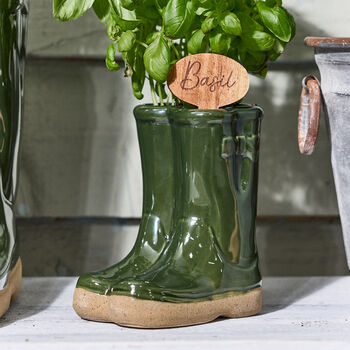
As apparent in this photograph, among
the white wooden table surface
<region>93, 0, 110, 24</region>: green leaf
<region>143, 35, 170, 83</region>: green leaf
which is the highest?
<region>93, 0, 110, 24</region>: green leaf

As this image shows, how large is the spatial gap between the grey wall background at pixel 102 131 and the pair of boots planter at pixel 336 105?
0.21 m

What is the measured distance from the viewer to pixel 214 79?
0.71 m

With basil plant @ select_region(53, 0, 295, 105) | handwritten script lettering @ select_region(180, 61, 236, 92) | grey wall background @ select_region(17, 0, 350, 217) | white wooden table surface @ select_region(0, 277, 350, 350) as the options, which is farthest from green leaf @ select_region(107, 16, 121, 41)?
white wooden table surface @ select_region(0, 277, 350, 350)

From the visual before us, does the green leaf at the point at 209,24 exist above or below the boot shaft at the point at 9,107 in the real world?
above

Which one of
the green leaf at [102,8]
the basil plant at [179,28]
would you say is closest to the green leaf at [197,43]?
the basil plant at [179,28]

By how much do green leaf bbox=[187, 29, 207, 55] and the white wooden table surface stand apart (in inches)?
12.3

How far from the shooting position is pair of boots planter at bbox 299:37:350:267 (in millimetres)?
713

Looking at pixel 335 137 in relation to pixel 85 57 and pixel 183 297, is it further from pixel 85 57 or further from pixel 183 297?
pixel 85 57

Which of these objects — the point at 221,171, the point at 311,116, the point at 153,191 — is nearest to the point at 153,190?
the point at 153,191

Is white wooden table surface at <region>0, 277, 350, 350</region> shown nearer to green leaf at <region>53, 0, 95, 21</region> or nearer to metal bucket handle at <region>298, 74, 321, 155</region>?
metal bucket handle at <region>298, 74, 321, 155</region>

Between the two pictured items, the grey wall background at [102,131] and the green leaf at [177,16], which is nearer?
the green leaf at [177,16]

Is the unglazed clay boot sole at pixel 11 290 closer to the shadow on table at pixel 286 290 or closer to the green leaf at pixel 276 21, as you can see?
the shadow on table at pixel 286 290

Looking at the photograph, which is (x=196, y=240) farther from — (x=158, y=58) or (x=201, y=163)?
(x=158, y=58)

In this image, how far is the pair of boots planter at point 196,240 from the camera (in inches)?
26.8
